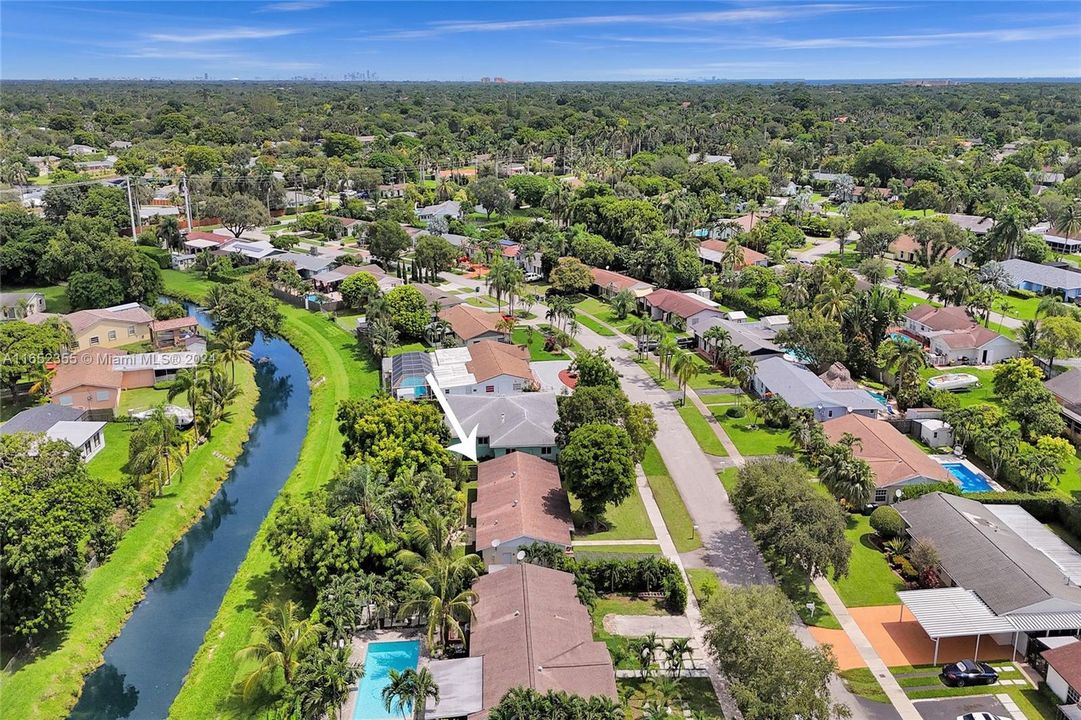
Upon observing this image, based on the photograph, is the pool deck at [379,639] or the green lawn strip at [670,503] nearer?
the pool deck at [379,639]

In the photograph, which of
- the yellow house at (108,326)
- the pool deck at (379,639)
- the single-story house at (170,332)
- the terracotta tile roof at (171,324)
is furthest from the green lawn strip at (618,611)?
the yellow house at (108,326)

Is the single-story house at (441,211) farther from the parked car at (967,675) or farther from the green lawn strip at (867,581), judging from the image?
the parked car at (967,675)

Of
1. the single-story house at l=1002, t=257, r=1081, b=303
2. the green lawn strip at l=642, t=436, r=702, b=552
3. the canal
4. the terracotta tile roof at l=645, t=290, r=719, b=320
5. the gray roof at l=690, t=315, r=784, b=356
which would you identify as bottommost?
the canal

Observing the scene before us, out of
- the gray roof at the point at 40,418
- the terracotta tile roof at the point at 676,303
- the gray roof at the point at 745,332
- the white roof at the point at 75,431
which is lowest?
the white roof at the point at 75,431

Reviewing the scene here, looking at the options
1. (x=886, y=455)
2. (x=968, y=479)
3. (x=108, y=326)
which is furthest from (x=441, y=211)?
(x=968, y=479)

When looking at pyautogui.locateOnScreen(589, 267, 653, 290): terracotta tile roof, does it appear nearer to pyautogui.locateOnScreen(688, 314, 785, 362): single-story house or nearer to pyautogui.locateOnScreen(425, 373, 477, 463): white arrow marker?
pyautogui.locateOnScreen(688, 314, 785, 362): single-story house

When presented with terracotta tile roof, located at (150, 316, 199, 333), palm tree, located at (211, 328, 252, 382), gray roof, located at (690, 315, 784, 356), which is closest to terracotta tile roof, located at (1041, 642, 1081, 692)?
gray roof, located at (690, 315, 784, 356)

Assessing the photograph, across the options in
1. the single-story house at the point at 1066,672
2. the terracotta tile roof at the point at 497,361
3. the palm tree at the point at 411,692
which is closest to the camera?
the palm tree at the point at 411,692
